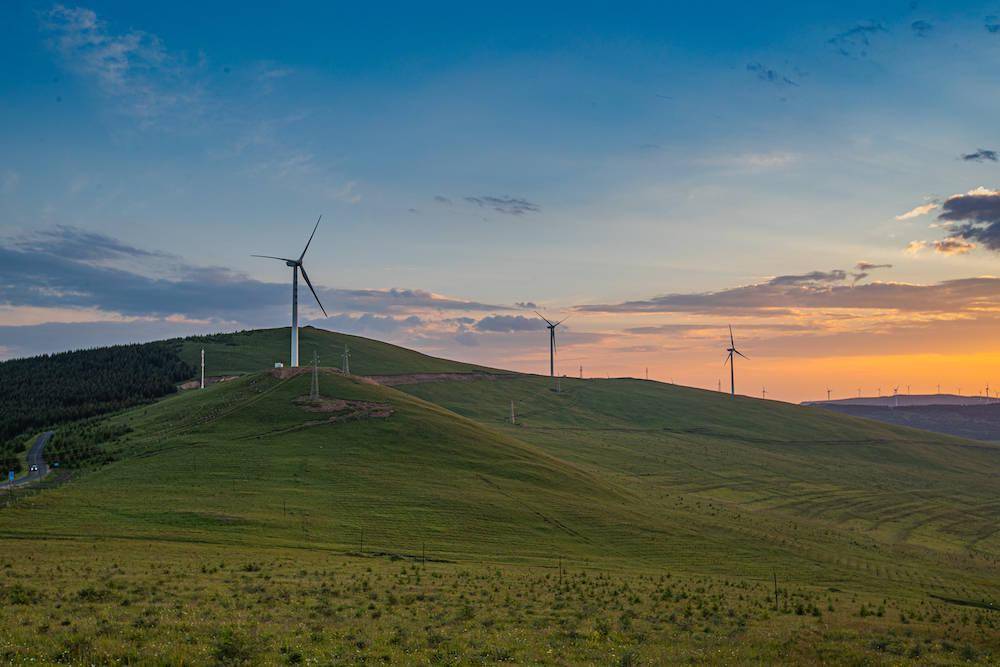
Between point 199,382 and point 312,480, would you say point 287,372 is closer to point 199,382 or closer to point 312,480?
point 312,480

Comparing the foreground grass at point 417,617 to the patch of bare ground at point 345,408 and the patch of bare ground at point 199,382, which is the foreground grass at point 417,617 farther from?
the patch of bare ground at point 199,382

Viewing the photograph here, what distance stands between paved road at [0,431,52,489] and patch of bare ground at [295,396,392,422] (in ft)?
111

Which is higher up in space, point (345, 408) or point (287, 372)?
point (287, 372)

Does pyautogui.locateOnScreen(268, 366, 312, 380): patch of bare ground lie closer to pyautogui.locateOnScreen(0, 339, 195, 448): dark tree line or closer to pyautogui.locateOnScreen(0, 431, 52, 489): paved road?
pyautogui.locateOnScreen(0, 431, 52, 489): paved road

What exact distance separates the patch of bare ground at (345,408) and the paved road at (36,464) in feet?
111

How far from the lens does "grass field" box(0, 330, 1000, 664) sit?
27922mm

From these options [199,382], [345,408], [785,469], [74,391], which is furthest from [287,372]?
[785,469]

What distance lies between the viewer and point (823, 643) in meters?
29.5

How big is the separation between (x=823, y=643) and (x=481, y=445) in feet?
237

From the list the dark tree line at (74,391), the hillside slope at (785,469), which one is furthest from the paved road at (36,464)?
the hillside slope at (785,469)

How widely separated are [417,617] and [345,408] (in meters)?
78.8

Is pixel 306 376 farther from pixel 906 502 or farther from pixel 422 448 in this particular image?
pixel 906 502

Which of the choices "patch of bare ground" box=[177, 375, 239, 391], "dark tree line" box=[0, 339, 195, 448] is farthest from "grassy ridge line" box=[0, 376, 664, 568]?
"patch of bare ground" box=[177, 375, 239, 391]

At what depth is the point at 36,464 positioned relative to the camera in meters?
87.7
